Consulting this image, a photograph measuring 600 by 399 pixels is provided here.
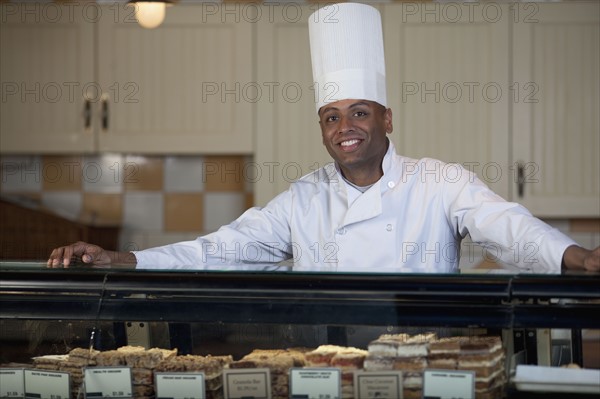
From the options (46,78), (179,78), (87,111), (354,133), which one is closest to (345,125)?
(354,133)

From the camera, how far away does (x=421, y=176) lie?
207 centimetres

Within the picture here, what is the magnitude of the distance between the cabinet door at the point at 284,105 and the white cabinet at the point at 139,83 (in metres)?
0.06

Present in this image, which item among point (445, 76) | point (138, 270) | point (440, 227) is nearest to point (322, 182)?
point (440, 227)

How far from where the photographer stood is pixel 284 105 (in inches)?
139

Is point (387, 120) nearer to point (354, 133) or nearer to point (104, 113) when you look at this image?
point (354, 133)

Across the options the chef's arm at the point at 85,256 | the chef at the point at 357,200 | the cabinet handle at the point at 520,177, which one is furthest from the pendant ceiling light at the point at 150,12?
the chef's arm at the point at 85,256

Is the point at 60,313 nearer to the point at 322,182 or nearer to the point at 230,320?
the point at 230,320

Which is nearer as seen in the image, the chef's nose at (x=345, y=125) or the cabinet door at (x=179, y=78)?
the chef's nose at (x=345, y=125)

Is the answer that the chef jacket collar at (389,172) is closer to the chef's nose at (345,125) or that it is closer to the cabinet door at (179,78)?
the chef's nose at (345,125)

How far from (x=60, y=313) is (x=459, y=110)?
2344 mm

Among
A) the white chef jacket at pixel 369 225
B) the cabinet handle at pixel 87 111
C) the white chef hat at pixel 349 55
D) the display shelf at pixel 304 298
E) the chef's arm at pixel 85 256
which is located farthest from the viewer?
the cabinet handle at pixel 87 111

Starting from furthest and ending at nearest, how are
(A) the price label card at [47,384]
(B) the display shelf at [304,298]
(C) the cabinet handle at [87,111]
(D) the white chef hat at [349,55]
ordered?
(C) the cabinet handle at [87,111]
(D) the white chef hat at [349,55]
(A) the price label card at [47,384]
(B) the display shelf at [304,298]

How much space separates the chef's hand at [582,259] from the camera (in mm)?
1382

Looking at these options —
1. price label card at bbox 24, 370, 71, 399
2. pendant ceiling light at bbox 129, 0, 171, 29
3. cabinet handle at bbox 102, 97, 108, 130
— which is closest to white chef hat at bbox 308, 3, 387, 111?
price label card at bbox 24, 370, 71, 399
